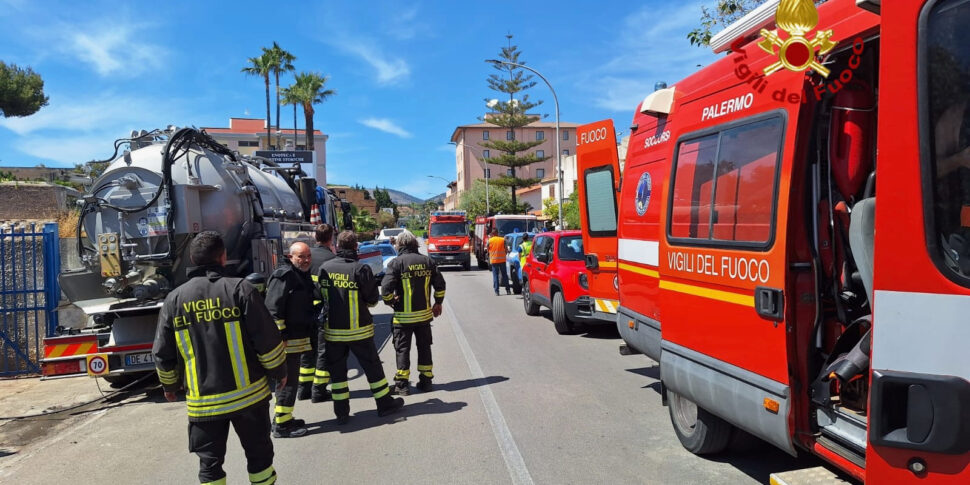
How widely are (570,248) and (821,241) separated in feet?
24.1

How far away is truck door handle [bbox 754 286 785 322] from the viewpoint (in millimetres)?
3184

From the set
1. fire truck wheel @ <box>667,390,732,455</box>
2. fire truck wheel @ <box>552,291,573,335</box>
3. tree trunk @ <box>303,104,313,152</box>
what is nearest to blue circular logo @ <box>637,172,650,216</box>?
fire truck wheel @ <box>667,390,732,455</box>

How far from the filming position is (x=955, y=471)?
6.64 ft

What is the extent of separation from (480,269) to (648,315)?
912 inches

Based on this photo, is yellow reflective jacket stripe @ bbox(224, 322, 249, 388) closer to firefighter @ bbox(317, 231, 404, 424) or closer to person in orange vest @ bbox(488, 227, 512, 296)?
firefighter @ bbox(317, 231, 404, 424)

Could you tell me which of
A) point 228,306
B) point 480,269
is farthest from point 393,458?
point 480,269

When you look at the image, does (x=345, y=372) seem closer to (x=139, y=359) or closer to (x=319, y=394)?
(x=319, y=394)

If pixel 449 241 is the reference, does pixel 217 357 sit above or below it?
below

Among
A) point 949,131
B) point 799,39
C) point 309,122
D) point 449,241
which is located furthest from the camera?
point 309,122

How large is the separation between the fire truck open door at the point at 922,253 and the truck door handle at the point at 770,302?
33.9 inches

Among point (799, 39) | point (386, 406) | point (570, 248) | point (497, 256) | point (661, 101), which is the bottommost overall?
point (386, 406)

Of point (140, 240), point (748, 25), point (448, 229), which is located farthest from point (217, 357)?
point (448, 229)

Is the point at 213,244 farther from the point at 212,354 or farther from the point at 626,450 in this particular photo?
the point at 626,450

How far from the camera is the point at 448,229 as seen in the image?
27109mm
